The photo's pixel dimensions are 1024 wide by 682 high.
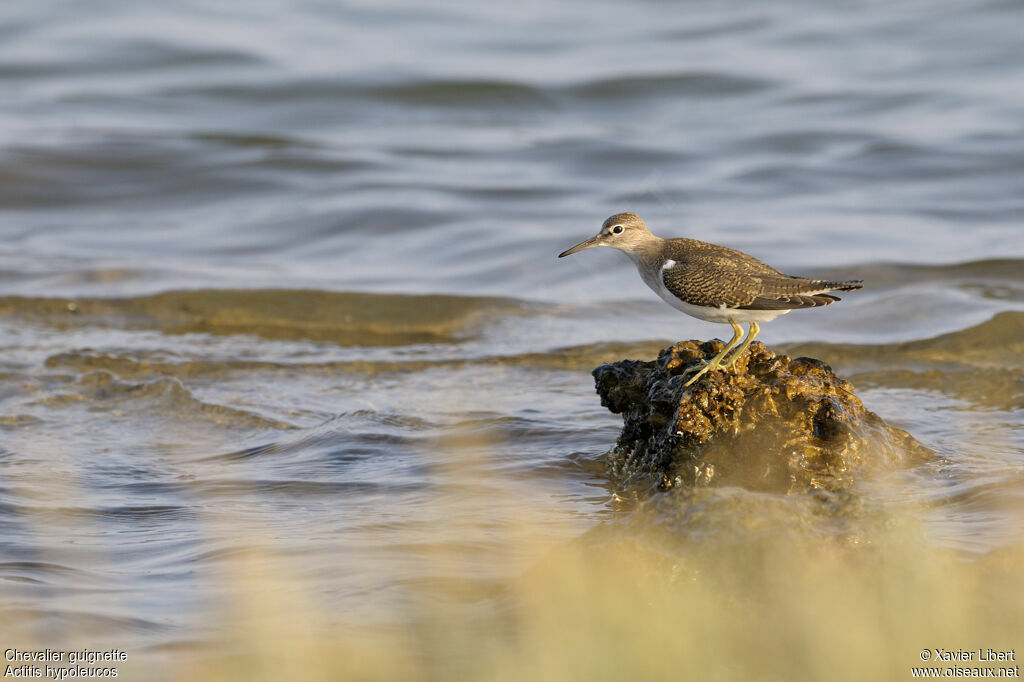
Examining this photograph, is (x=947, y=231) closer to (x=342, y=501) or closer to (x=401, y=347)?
(x=401, y=347)

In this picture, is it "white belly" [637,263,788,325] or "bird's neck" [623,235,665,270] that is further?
"bird's neck" [623,235,665,270]

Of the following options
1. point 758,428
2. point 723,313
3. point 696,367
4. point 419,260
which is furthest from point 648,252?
point 419,260

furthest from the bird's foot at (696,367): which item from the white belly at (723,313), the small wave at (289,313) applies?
the small wave at (289,313)

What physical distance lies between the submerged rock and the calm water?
0.27 meters

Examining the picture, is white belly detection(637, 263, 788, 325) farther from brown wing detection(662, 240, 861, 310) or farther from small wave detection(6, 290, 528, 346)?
small wave detection(6, 290, 528, 346)

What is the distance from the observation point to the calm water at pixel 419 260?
6.05 metres

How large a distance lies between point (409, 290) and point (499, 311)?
3.28ft

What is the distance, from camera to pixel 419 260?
12.8 meters

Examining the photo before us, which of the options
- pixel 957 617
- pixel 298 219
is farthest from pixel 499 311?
pixel 957 617

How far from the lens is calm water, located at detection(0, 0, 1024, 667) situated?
6.05 m

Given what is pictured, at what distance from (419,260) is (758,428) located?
7242 mm

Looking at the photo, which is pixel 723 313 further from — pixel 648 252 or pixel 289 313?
pixel 289 313

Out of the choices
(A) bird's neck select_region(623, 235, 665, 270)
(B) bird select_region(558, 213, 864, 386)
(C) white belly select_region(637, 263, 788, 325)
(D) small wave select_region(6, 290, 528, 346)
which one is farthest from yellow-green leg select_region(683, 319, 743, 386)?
(D) small wave select_region(6, 290, 528, 346)

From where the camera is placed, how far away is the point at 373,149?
56.9 ft
